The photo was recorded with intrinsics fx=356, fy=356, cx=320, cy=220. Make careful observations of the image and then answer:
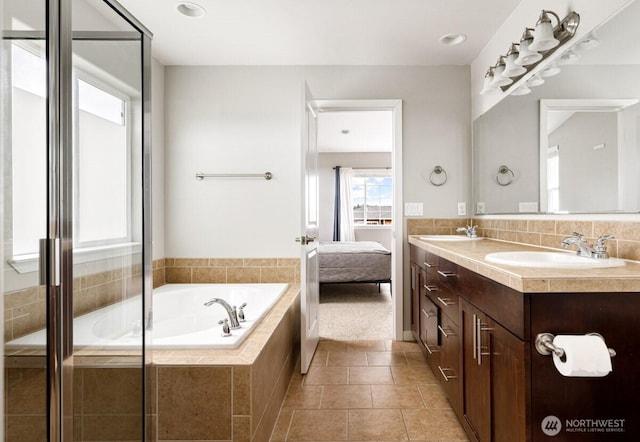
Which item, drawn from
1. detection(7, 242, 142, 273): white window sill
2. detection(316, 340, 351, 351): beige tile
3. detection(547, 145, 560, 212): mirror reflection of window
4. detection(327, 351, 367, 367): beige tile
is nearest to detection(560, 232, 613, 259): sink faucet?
detection(547, 145, 560, 212): mirror reflection of window

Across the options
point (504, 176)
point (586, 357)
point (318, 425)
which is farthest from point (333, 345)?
point (586, 357)

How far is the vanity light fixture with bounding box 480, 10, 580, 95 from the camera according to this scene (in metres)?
1.74

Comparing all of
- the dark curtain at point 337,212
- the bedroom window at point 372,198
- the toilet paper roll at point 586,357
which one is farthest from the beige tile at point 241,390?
the bedroom window at point 372,198

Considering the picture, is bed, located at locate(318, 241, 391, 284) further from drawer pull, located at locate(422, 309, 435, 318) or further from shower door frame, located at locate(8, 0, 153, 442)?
shower door frame, located at locate(8, 0, 153, 442)

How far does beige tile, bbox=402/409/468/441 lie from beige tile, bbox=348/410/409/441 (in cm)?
4

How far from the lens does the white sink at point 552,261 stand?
1.23 meters

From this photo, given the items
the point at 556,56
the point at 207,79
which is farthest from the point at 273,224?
the point at 556,56

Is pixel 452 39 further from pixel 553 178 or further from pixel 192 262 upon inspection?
pixel 192 262

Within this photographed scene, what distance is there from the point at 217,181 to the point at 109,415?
7.53 ft

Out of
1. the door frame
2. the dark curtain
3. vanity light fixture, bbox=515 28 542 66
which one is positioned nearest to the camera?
vanity light fixture, bbox=515 28 542 66

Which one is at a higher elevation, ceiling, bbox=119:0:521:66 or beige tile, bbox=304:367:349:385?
ceiling, bbox=119:0:521:66

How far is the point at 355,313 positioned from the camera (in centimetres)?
395

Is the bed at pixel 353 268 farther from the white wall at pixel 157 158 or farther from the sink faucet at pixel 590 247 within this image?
the sink faucet at pixel 590 247

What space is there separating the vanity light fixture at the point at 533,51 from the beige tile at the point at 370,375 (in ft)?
6.59
